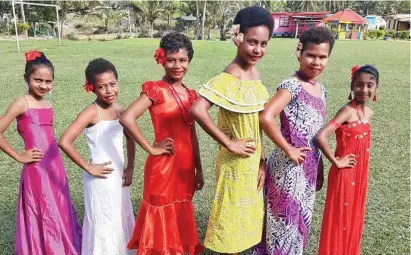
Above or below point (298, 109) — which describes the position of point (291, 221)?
below

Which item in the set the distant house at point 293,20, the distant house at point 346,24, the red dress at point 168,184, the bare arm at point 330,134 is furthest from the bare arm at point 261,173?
the distant house at point 293,20

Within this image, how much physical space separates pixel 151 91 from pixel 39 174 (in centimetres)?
104

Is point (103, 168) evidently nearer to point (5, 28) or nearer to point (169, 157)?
point (169, 157)

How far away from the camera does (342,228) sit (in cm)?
252

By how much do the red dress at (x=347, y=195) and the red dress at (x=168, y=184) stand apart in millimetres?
988

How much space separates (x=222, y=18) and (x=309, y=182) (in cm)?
4452

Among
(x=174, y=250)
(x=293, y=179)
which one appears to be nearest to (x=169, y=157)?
(x=174, y=250)

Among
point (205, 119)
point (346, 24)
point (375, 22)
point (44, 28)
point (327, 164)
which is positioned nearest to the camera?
point (205, 119)

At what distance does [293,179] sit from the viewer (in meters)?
2.30

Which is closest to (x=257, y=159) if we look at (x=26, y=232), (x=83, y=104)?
(x=26, y=232)

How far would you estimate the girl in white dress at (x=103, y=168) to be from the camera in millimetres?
2346

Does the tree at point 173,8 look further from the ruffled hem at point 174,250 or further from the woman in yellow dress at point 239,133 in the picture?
the woman in yellow dress at point 239,133

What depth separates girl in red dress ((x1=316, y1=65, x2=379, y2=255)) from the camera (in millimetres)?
2375

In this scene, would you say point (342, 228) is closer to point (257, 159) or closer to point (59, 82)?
point (257, 159)
